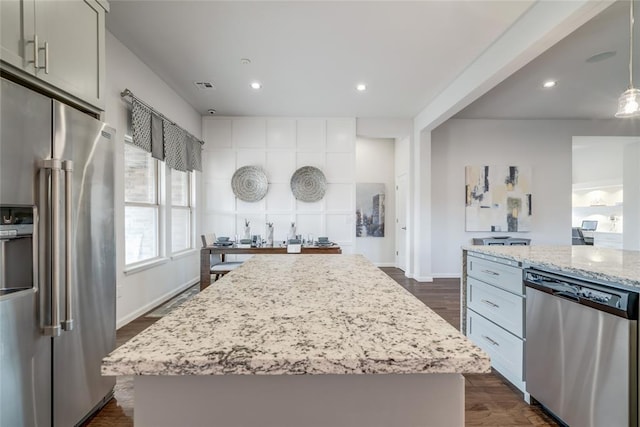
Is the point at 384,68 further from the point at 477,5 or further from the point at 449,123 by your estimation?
the point at 449,123

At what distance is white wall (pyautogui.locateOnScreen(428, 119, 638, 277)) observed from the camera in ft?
18.0

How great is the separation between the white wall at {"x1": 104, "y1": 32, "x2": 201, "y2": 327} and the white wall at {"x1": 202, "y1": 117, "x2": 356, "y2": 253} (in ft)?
3.21

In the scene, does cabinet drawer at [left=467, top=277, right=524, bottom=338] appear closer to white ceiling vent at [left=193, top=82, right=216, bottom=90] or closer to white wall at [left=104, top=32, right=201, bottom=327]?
white wall at [left=104, top=32, right=201, bottom=327]

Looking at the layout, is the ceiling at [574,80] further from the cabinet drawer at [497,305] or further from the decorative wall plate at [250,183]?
the decorative wall plate at [250,183]

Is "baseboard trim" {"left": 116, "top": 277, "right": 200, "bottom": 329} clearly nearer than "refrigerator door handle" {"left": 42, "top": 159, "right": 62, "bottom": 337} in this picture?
No

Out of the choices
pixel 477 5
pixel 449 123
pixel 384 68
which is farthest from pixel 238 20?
pixel 449 123

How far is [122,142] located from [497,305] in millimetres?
3751

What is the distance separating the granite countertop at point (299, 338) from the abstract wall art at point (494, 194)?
5.04m

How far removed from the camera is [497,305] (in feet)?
7.03

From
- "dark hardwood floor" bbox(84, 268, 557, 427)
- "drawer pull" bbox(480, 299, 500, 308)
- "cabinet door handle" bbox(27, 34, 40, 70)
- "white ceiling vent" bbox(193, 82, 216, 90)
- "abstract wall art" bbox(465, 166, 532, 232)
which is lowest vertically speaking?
"dark hardwood floor" bbox(84, 268, 557, 427)

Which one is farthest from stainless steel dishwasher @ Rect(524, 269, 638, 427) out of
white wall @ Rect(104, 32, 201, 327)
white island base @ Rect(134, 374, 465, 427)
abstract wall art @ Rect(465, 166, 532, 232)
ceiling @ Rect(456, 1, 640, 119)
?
abstract wall art @ Rect(465, 166, 532, 232)

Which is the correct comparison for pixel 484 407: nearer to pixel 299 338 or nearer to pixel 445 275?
pixel 299 338

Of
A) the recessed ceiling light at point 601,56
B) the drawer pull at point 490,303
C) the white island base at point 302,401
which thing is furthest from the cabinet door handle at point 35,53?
the recessed ceiling light at point 601,56

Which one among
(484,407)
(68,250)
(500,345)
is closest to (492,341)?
(500,345)
